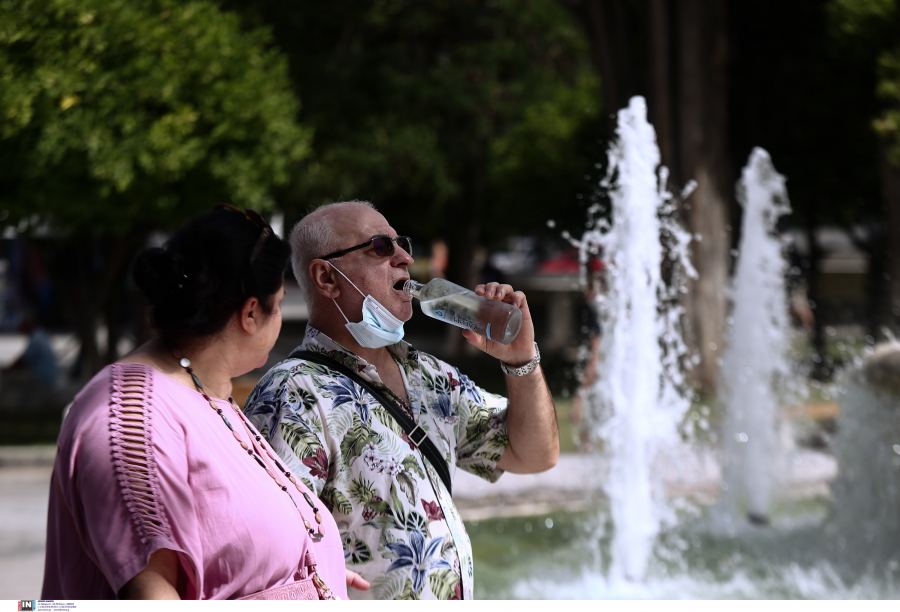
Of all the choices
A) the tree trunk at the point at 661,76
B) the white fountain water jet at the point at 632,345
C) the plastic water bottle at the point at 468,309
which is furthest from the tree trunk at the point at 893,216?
the plastic water bottle at the point at 468,309

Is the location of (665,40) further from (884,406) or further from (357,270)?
(357,270)

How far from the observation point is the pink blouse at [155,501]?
1.40m

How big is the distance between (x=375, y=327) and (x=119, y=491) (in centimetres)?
80

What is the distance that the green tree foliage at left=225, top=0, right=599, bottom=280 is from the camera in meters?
15.1

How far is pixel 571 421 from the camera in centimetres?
1005

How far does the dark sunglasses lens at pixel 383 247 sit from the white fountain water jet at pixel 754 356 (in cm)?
524

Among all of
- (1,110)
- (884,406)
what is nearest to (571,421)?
(884,406)

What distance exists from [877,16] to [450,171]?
8267 millimetres

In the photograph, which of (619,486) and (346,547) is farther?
(619,486)

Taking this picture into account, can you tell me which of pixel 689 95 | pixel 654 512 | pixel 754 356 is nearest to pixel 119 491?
pixel 654 512

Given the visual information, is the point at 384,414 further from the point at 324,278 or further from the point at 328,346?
the point at 324,278

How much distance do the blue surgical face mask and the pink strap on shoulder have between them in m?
0.68

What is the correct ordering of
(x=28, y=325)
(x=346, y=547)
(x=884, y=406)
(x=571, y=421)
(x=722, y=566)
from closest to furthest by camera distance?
1. (x=346, y=547)
2. (x=884, y=406)
3. (x=722, y=566)
4. (x=571, y=421)
5. (x=28, y=325)

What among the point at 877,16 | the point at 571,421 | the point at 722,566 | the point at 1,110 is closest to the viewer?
the point at 722,566
